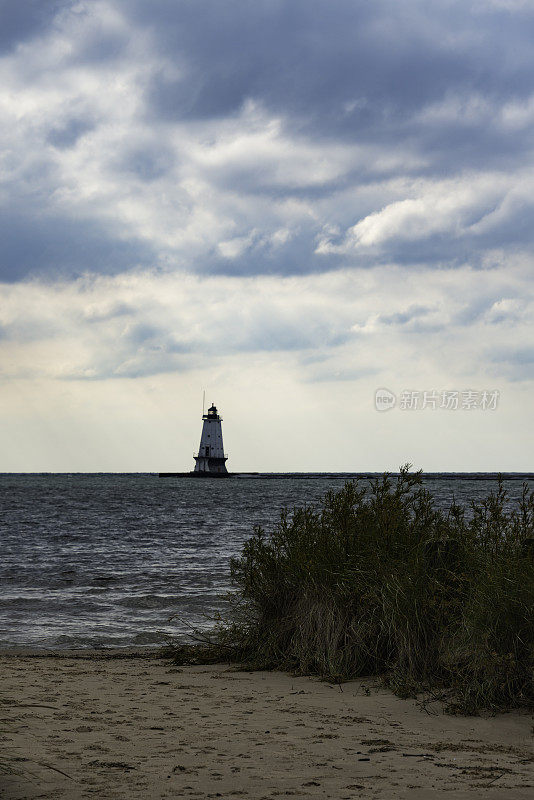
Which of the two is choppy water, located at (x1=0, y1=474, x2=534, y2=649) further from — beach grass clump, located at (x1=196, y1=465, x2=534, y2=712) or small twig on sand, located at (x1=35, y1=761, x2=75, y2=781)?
small twig on sand, located at (x1=35, y1=761, x2=75, y2=781)

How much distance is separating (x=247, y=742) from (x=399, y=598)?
2884 millimetres

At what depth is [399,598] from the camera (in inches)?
342

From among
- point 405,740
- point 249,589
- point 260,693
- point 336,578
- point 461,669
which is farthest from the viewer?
point 249,589

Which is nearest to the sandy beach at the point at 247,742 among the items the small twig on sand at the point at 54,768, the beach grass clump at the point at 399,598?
the small twig on sand at the point at 54,768

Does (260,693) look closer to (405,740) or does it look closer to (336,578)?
(336,578)

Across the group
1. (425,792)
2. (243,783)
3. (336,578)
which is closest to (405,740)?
(425,792)

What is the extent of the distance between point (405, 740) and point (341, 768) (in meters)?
1.02

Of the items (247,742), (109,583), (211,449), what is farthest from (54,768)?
(211,449)

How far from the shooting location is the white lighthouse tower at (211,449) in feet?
415

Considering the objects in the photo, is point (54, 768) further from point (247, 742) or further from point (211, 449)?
point (211, 449)

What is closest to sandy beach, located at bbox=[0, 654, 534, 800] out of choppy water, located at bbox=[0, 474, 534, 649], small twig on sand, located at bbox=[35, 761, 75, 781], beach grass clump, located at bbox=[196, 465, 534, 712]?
small twig on sand, located at bbox=[35, 761, 75, 781]

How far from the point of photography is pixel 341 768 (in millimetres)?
5746

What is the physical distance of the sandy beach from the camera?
17.5ft

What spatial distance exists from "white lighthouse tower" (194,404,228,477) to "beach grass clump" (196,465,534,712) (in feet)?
375
